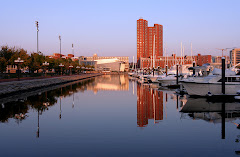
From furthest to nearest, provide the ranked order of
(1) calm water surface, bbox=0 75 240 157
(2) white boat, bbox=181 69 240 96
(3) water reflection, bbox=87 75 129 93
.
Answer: (3) water reflection, bbox=87 75 129 93 < (2) white boat, bbox=181 69 240 96 < (1) calm water surface, bbox=0 75 240 157

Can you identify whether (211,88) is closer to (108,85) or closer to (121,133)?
(121,133)

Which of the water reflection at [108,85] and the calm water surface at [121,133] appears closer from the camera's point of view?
the calm water surface at [121,133]

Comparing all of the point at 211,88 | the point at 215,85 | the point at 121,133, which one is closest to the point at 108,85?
the point at 211,88

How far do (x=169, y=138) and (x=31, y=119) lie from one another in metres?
9.88

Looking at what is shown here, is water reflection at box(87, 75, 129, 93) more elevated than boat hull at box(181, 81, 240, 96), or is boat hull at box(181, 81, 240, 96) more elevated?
boat hull at box(181, 81, 240, 96)

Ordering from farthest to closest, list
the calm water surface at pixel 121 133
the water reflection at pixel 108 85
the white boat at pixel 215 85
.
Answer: the water reflection at pixel 108 85, the white boat at pixel 215 85, the calm water surface at pixel 121 133

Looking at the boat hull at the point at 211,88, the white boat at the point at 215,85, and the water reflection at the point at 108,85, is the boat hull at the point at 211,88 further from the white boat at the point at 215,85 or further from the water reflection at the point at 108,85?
the water reflection at the point at 108,85

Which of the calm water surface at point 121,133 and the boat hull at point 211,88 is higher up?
the boat hull at point 211,88

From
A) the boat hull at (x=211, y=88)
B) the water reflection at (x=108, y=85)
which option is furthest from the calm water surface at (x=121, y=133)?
the water reflection at (x=108, y=85)

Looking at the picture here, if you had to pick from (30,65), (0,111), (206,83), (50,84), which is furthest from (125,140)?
(30,65)

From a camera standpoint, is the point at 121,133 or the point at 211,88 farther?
the point at 211,88

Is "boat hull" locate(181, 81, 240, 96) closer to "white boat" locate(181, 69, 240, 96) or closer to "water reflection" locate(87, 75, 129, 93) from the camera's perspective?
"white boat" locate(181, 69, 240, 96)

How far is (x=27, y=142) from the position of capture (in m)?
12.1

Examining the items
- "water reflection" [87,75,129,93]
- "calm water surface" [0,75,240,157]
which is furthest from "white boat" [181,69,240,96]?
"water reflection" [87,75,129,93]
